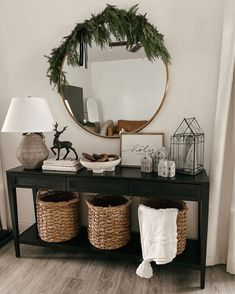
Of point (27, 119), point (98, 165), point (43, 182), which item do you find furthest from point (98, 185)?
point (27, 119)

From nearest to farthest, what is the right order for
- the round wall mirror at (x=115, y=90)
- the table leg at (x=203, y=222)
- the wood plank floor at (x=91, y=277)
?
1. the table leg at (x=203, y=222)
2. the wood plank floor at (x=91, y=277)
3. the round wall mirror at (x=115, y=90)

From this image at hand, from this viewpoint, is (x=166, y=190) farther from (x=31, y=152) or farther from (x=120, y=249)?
(x=31, y=152)

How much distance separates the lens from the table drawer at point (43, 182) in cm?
198

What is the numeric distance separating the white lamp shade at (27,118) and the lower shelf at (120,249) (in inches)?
37.9

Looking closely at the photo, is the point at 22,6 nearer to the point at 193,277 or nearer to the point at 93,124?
the point at 93,124

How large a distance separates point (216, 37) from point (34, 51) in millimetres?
1527

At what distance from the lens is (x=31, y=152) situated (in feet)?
6.79

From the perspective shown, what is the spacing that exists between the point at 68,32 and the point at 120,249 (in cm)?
183

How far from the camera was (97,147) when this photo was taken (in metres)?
2.30

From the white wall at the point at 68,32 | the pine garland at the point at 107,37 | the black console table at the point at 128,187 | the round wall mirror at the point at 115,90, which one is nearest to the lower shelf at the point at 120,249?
the black console table at the point at 128,187

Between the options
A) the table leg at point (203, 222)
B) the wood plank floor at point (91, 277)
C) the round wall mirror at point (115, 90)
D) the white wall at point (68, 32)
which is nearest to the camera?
the table leg at point (203, 222)

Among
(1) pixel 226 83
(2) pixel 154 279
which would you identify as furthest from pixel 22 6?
(2) pixel 154 279

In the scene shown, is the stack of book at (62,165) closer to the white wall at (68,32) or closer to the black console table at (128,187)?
the black console table at (128,187)

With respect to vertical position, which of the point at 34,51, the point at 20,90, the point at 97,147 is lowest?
the point at 97,147
